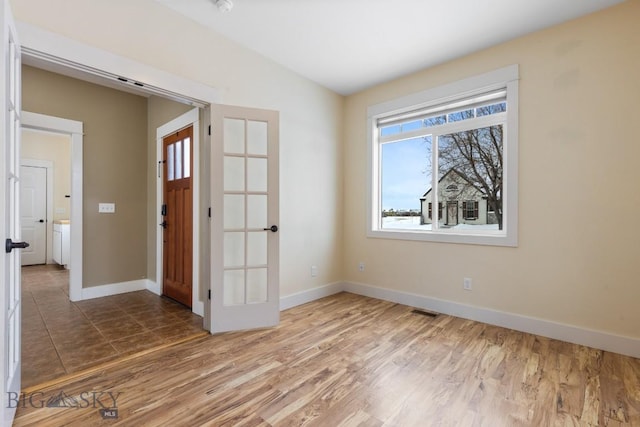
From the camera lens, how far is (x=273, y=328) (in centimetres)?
287

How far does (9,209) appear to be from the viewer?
1.44 m

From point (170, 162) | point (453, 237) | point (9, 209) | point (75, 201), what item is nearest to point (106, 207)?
point (75, 201)

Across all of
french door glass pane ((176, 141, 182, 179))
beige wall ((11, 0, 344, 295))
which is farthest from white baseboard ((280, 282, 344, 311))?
french door glass pane ((176, 141, 182, 179))

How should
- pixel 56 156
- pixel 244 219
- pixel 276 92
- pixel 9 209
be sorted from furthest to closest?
1. pixel 56 156
2. pixel 276 92
3. pixel 244 219
4. pixel 9 209

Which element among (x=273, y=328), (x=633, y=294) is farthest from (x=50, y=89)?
(x=633, y=294)

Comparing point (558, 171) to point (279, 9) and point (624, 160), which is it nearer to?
point (624, 160)

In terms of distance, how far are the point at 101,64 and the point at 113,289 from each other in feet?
9.98

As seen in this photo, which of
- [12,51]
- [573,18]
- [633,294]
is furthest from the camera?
[573,18]

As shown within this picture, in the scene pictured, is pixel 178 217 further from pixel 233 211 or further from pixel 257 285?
pixel 257 285

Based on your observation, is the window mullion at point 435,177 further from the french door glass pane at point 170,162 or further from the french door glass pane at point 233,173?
the french door glass pane at point 170,162

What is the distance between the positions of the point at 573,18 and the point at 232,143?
10.4ft

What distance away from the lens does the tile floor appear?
2.18 meters

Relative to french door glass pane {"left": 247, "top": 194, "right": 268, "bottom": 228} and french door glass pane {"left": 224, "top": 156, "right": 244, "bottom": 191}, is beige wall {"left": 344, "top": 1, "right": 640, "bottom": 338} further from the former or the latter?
french door glass pane {"left": 224, "top": 156, "right": 244, "bottom": 191}

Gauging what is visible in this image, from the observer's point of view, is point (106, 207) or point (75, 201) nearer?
point (75, 201)
